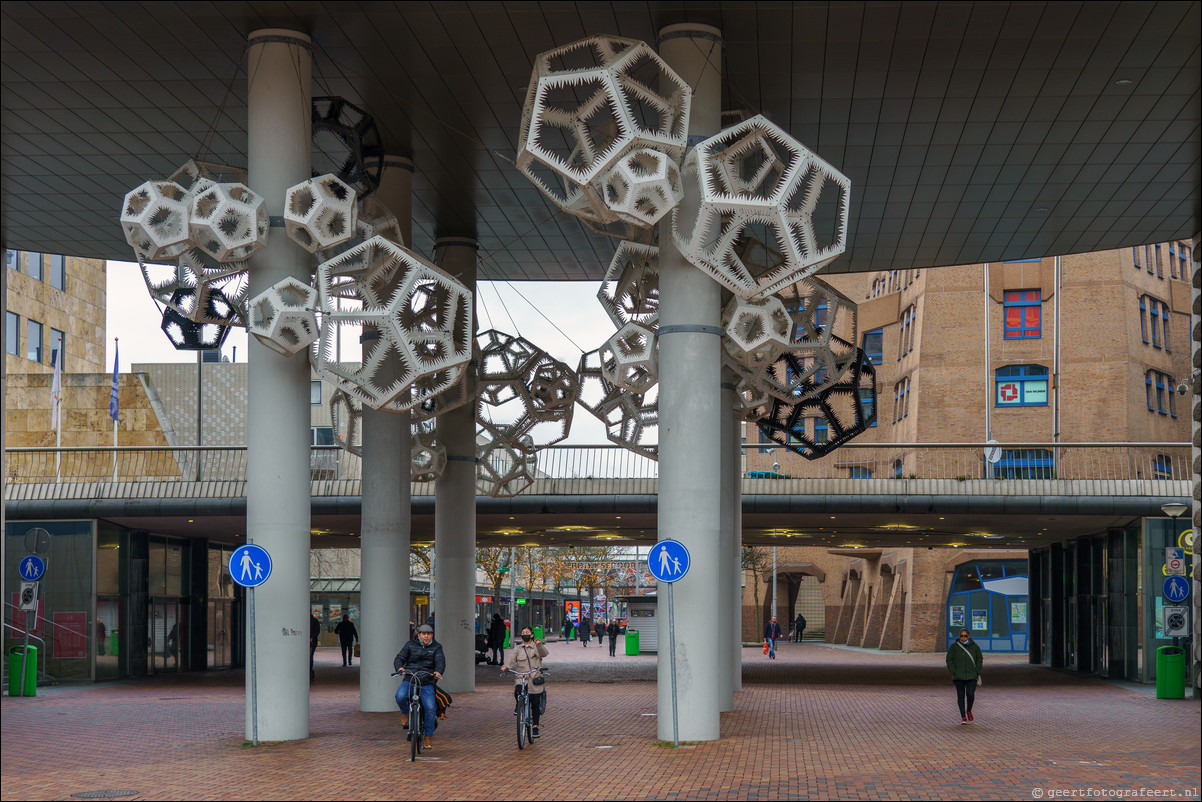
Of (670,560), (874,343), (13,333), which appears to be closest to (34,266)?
(13,333)

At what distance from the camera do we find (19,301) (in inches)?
2275

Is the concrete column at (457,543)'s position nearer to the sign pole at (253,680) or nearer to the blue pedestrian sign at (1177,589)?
the sign pole at (253,680)

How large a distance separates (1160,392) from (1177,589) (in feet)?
121

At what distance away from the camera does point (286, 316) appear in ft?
59.9

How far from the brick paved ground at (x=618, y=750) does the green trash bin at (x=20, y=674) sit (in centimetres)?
134

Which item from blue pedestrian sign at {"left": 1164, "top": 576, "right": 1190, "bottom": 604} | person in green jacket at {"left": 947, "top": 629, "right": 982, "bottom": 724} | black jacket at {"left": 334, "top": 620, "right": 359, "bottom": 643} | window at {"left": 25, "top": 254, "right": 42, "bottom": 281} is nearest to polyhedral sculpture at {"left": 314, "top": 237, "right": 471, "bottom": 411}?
person in green jacket at {"left": 947, "top": 629, "right": 982, "bottom": 724}

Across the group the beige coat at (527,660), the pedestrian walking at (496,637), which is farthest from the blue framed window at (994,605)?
the beige coat at (527,660)

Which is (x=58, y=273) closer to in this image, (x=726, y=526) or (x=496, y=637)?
(x=496, y=637)

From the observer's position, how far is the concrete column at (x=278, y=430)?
18656 millimetres

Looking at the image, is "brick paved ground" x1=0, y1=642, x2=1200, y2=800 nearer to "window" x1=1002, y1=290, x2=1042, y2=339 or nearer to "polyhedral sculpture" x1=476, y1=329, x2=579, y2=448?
"polyhedral sculpture" x1=476, y1=329, x2=579, y2=448

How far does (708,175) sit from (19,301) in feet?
155

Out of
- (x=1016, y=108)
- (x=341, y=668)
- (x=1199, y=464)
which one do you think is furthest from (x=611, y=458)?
(x=1016, y=108)

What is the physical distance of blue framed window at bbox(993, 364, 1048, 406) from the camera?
60438mm

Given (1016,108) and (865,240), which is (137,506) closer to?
(865,240)
